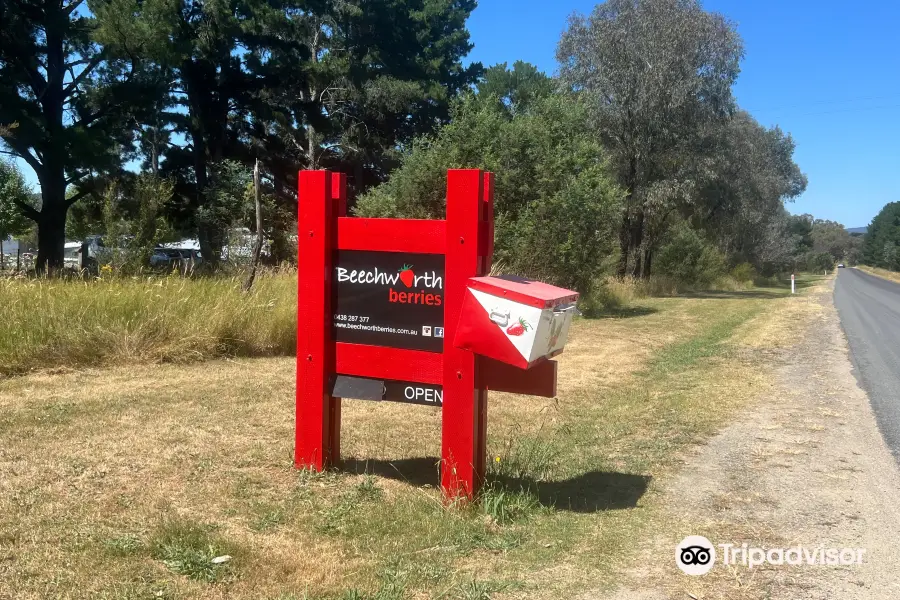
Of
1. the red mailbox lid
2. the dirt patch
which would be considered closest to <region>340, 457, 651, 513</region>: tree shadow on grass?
the dirt patch

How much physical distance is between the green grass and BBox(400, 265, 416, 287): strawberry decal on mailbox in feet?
18.3

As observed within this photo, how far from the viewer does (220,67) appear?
32875 millimetres

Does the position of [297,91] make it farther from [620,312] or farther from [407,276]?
[407,276]

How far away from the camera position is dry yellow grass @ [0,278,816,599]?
148 inches

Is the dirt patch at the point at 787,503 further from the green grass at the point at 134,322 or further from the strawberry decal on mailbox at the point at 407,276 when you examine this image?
the green grass at the point at 134,322

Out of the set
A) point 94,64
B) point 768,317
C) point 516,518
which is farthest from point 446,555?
point 94,64

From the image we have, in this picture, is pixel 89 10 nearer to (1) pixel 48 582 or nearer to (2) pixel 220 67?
(2) pixel 220 67

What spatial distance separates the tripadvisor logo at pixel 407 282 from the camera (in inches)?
198

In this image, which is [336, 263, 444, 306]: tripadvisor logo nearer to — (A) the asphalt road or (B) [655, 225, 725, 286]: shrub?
(A) the asphalt road

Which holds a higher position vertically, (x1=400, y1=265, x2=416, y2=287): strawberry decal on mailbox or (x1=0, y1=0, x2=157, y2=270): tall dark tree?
(x1=0, y1=0, x2=157, y2=270): tall dark tree

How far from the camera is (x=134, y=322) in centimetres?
975

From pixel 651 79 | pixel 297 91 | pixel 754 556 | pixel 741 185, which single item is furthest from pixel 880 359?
pixel 297 91

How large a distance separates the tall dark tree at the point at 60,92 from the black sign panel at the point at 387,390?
79.7 ft

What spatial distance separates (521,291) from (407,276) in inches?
39.4
